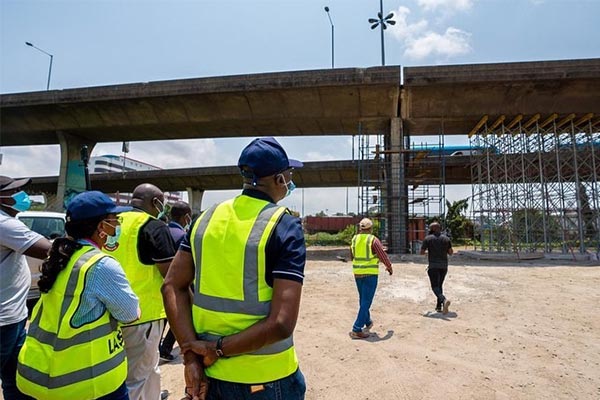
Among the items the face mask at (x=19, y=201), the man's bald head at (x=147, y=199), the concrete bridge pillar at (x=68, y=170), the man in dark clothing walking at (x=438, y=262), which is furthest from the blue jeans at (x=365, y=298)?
the concrete bridge pillar at (x=68, y=170)

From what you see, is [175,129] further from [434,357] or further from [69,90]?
[434,357]

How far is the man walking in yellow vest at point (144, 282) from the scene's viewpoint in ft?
8.53

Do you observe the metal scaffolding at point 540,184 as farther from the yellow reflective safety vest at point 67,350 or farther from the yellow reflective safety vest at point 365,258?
the yellow reflective safety vest at point 67,350

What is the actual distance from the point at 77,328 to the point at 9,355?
4.42ft

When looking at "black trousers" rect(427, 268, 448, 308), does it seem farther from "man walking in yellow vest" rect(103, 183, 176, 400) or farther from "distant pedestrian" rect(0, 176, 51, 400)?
"distant pedestrian" rect(0, 176, 51, 400)

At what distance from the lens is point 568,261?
1574 centimetres

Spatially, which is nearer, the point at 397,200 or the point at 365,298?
the point at 365,298

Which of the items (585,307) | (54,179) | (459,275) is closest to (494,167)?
(459,275)

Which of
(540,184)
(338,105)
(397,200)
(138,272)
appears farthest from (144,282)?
(540,184)

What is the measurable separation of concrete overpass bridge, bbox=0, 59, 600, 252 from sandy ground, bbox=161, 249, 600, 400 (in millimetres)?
9532

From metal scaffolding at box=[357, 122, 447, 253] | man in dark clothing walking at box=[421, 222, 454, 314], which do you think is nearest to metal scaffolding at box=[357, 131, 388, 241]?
metal scaffolding at box=[357, 122, 447, 253]

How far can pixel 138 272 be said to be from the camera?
8.85 feet

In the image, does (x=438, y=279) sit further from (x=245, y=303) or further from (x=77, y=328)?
(x=77, y=328)

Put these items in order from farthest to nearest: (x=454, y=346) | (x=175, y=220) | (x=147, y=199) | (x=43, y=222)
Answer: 1. (x=43, y=222)
2. (x=454, y=346)
3. (x=175, y=220)
4. (x=147, y=199)
